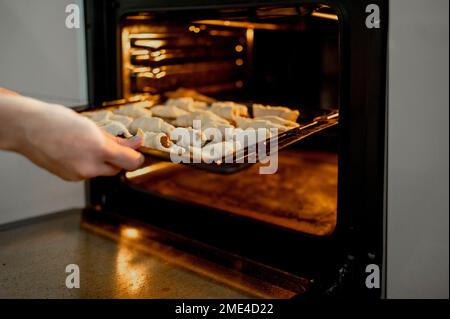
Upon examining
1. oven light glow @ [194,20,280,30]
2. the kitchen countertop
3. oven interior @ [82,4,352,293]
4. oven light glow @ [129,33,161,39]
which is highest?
oven light glow @ [194,20,280,30]

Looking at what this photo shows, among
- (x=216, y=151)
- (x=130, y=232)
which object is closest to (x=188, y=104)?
(x=130, y=232)

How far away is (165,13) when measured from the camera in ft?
4.17

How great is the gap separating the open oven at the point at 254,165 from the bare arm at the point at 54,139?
0.41ft

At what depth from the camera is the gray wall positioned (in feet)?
2.94

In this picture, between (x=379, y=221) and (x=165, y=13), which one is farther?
(x=165, y=13)

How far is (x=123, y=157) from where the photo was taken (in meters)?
0.85

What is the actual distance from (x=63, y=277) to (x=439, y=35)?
86 cm

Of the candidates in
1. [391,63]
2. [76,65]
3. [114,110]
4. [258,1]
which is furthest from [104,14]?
[391,63]

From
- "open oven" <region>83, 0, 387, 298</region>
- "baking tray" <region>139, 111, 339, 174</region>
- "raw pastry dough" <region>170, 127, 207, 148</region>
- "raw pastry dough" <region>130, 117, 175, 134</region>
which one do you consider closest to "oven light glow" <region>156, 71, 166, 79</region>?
"open oven" <region>83, 0, 387, 298</region>

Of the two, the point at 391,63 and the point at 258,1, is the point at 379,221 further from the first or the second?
the point at 258,1

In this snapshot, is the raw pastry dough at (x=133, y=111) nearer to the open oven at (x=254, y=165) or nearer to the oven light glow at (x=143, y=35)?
the open oven at (x=254, y=165)

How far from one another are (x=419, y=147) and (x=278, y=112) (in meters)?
0.38

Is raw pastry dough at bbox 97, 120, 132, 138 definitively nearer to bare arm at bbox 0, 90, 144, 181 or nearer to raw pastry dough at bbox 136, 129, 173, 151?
raw pastry dough at bbox 136, 129, 173, 151

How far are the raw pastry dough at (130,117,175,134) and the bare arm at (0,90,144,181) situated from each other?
0.94 ft
